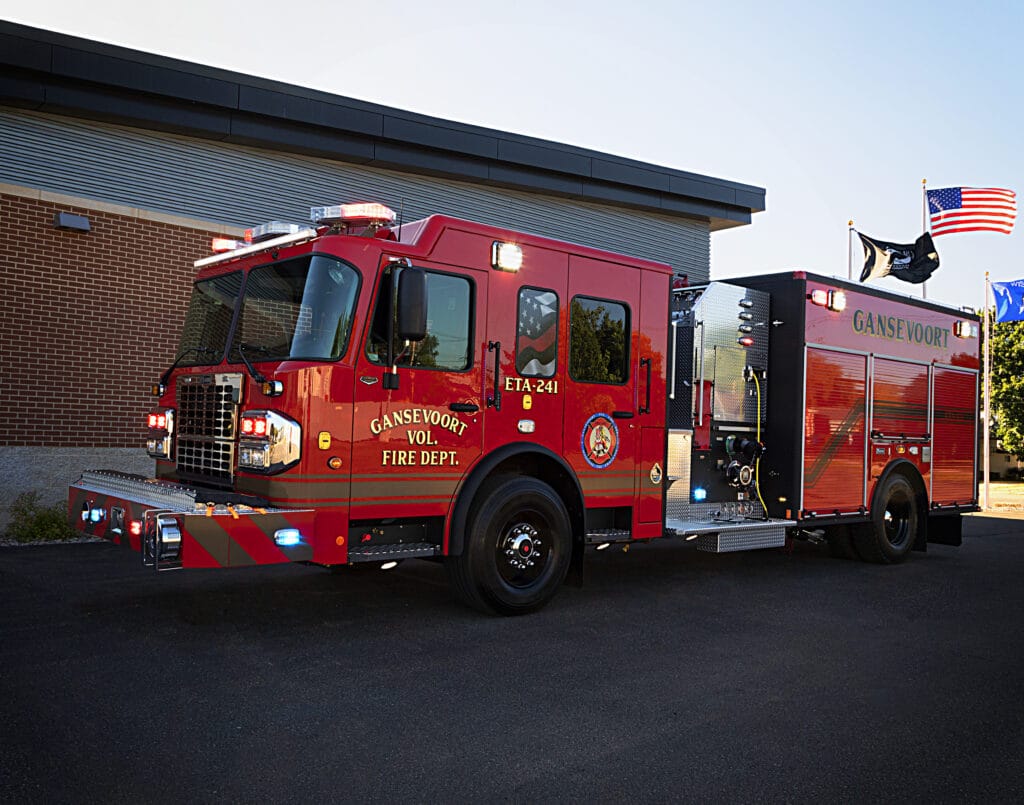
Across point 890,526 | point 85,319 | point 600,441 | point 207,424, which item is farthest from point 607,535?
→ point 85,319

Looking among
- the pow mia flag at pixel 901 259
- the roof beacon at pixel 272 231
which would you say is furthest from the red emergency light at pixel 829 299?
the pow mia flag at pixel 901 259

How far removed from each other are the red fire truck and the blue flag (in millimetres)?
15591

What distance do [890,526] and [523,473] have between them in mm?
5592

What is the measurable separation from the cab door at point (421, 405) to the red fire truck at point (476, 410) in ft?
0.05

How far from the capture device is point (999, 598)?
835 centimetres

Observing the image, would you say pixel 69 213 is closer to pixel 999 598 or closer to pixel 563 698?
pixel 563 698

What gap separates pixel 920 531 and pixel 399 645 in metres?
7.40

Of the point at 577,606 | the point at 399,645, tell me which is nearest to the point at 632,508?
the point at 577,606

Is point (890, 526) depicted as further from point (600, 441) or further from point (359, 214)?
point (359, 214)

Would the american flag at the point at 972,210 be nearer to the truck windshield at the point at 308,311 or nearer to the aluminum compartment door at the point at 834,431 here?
the aluminum compartment door at the point at 834,431

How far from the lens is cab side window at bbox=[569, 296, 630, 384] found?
23.8 ft

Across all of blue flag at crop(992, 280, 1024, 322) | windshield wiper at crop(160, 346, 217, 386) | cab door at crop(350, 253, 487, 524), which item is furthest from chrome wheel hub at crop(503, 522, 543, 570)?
blue flag at crop(992, 280, 1024, 322)

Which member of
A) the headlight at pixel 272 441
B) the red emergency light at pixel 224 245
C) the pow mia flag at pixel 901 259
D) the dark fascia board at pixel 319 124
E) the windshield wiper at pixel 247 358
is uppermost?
the dark fascia board at pixel 319 124

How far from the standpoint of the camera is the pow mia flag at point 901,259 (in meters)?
16.5
